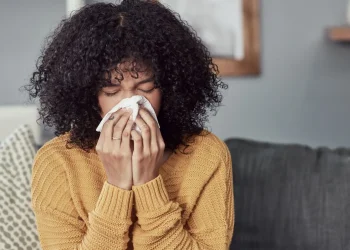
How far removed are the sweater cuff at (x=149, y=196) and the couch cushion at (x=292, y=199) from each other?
52cm

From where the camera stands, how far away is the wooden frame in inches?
82.1

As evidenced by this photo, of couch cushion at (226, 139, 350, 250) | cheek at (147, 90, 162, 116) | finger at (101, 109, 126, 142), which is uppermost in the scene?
cheek at (147, 90, 162, 116)

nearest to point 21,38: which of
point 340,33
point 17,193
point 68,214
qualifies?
point 17,193

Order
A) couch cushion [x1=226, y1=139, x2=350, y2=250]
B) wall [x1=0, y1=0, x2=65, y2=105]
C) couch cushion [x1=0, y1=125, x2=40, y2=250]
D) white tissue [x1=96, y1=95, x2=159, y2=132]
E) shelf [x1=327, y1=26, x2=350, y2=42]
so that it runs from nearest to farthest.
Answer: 1. white tissue [x1=96, y1=95, x2=159, y2=132]
2. couch cushion [x1=0, y1=125, x2=40, y2=250]
3. couch cushion [x1=226, y1=139, x2=350, y2=250]
4. wall [x1=0, y1=0, x2=65, y2=105]
5. shelf [x1=327, y1=26, x2=350, y2=42]

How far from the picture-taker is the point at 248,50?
211 centimetres

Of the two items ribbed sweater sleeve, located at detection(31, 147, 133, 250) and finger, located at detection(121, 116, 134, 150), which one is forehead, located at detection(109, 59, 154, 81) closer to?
finger, located at detection(121, 116, 134, 150)

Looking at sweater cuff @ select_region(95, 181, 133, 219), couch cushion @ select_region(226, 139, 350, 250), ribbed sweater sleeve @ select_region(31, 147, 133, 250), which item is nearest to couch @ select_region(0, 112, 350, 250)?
couch cushion @ select_region(226, 139, 350, 250)

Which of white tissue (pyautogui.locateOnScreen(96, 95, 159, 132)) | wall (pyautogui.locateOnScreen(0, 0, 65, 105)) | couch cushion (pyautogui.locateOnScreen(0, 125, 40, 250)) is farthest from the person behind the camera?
wall (pyautogui.locateOnScreen(0, 0, 65, 105))

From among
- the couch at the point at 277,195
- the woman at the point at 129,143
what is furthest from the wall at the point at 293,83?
the woman at the point at 129,143

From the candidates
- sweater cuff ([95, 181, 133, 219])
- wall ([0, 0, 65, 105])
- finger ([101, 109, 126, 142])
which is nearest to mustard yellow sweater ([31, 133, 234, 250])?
sweater cuff ([95, 181, 133, 219])

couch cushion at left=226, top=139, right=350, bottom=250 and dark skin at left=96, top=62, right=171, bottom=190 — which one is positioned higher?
dark skin at left=96, top=62, right=171, bottom=190

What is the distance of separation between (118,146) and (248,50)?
1.20m

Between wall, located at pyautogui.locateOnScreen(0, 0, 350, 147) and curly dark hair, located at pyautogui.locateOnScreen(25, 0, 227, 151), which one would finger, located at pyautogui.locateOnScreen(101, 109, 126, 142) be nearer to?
curly dark hair, located at pyautogui.locateOnScreen(25, 0, 227, 151)

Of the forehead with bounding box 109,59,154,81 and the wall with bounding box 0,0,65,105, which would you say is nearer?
the forehead with bounding box 109,59,154,81
